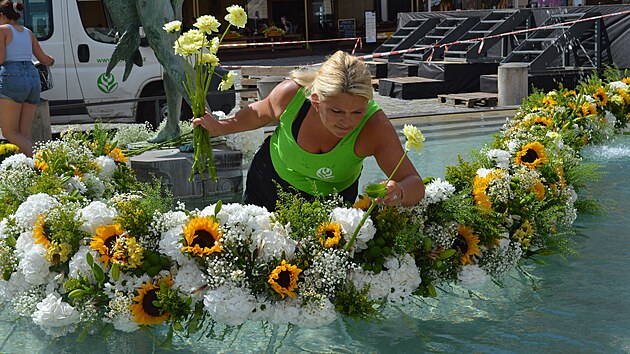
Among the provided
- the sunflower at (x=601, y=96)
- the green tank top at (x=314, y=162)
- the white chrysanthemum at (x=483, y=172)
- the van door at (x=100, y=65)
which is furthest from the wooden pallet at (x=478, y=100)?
the green tank top at (x=314, y=162)

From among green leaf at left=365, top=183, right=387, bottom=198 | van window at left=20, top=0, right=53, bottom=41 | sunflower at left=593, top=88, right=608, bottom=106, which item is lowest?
sunflower at left=593, top=88, right=608, bottom=106

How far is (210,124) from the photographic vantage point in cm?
480

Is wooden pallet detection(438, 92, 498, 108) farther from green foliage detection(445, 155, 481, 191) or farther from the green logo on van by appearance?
green foliage detection(445, 155, 481, 191)

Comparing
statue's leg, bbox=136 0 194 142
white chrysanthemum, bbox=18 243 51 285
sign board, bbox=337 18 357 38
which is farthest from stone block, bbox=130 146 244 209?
sign board, bbox=337 18 357 38

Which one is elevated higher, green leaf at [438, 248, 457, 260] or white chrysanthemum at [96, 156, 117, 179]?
white chrysanthemum at [96, 156, 117, 179]

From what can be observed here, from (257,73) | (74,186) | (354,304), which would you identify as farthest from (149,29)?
(257,73)

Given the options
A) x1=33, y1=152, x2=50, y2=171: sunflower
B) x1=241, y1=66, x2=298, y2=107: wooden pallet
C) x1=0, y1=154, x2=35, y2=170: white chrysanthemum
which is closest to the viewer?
x1=0, y1=154, x2=35, y2=170: white chrysanthemum

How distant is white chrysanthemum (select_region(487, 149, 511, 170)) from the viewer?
527 centimetres

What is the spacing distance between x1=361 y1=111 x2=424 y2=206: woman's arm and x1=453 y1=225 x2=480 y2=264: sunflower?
0.37m

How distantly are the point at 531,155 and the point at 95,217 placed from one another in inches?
102

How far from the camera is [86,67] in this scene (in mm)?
12867

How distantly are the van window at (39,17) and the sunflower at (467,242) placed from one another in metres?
9.30

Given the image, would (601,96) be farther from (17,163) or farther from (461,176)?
(17,163)

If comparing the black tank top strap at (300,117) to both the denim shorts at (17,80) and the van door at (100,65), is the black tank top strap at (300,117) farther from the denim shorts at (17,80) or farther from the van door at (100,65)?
the van door at (100,65)
